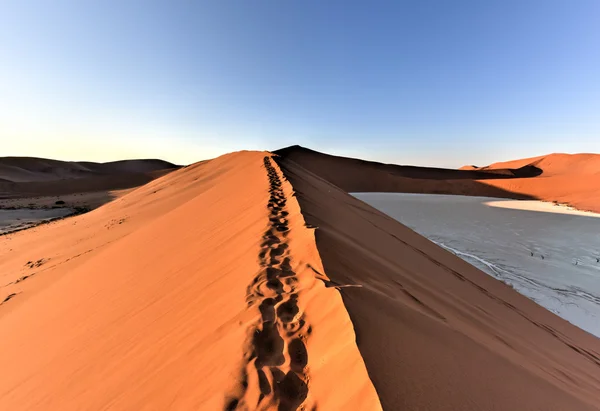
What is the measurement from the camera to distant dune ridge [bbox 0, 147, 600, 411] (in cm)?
139

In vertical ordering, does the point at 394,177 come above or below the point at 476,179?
above

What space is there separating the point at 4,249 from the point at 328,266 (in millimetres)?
9164

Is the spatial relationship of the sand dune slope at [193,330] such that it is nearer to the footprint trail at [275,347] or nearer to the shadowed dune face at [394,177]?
the footprint trail at [275,347]

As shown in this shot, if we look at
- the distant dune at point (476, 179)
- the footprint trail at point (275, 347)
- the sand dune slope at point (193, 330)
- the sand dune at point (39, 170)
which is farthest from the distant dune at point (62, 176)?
the footprint trail at point (275, 347)

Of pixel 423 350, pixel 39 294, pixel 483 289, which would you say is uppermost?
pixel 423 350

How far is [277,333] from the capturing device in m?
1.71

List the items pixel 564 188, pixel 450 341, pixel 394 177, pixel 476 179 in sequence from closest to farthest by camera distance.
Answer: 1. pixel 450 341
2. pixel 564 188
3. pixel 476 179
4. pixel 394 177

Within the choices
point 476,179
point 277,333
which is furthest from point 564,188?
point 277,333

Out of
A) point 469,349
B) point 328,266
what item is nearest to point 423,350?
point 469,349

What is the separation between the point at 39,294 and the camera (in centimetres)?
369

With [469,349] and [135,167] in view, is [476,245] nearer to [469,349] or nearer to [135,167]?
[469,349]

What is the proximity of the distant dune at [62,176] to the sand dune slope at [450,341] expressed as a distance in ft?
97.3

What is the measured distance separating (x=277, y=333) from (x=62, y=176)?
65121 mm

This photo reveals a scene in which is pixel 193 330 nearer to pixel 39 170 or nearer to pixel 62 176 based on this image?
pixel 62 176
